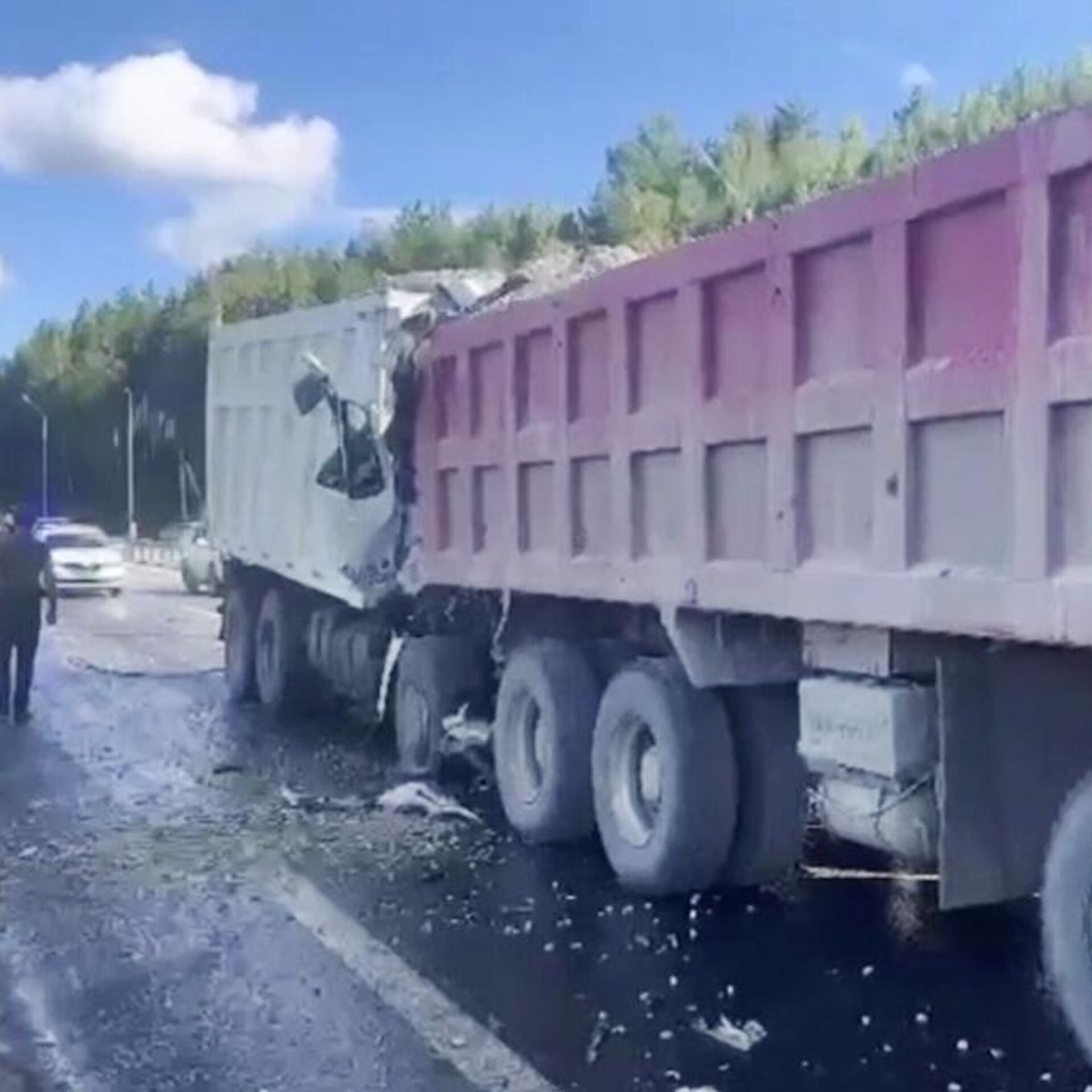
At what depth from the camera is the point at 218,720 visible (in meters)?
14.9

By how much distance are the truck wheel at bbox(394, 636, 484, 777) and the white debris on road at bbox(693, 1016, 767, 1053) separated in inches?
191

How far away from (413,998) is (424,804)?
395cm

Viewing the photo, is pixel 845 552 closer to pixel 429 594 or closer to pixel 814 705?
pixel 814 705

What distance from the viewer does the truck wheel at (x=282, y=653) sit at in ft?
48.9

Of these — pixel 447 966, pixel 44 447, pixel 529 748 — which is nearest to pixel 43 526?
pixel 529 748

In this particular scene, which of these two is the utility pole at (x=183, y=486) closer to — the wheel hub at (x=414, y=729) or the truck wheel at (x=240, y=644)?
the truck wheel at (x=240, y=644)

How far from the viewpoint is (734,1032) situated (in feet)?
19.8

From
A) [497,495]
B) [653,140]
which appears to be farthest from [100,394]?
[497,495]

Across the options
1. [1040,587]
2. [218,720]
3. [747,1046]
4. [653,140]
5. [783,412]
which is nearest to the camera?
[1040,587]

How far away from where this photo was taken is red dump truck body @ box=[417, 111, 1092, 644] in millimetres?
4895

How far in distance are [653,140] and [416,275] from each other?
5090 centimetres

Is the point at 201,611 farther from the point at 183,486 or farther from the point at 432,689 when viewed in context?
the point at 183,486

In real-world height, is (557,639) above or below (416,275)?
below

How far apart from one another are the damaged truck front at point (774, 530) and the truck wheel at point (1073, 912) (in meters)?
0.01
